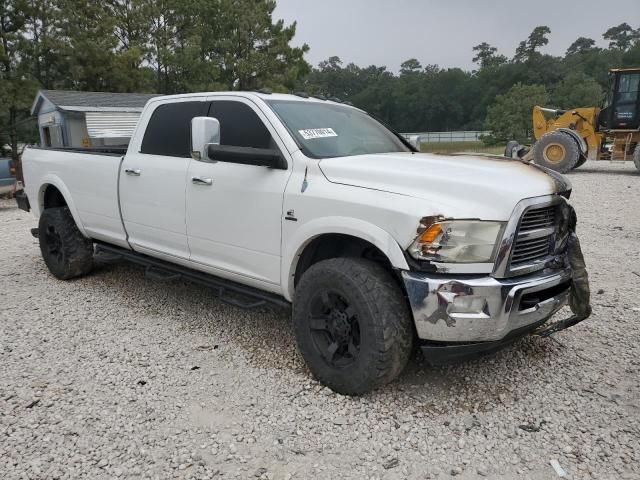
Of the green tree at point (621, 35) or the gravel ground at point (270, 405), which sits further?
the green tree at point (621, 35)

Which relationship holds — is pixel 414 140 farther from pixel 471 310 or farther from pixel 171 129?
pixel 471 310

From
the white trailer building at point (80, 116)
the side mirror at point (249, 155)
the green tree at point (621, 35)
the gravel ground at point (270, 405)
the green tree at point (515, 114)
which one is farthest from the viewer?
the green tree at point (621, 35)

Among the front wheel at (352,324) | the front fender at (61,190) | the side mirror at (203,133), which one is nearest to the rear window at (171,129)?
the side mirror at (203,133)

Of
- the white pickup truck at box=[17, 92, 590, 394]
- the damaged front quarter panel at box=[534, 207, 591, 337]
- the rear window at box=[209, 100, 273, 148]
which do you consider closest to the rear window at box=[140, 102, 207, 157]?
the white pickup truck at box=[17, 92, 590, 394]

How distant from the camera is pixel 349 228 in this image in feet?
9.71

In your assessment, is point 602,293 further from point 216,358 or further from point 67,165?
point 67,165

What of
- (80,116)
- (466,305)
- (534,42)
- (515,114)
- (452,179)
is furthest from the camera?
(534,42)

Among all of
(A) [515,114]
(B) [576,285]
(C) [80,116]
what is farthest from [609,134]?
(A) [515,114]

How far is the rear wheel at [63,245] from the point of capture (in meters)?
5.43

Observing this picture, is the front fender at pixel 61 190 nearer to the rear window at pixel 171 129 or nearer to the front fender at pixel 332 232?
the rear window at pixel 171 129

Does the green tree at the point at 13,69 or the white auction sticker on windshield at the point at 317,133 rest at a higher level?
the green tree at the point at 13,69

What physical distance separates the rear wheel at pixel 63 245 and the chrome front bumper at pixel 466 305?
404cm

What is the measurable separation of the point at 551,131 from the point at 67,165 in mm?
14490

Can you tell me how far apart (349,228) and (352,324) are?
23.2 inches
